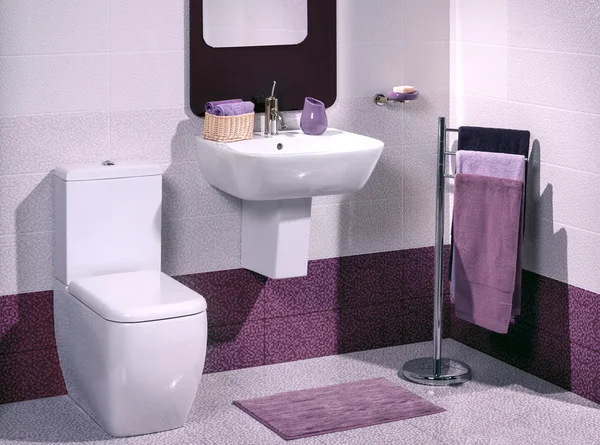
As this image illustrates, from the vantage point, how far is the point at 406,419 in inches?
141

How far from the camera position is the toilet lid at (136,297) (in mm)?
3193

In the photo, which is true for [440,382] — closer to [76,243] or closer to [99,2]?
[76,243]

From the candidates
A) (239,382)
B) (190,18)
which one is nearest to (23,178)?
(190,18)

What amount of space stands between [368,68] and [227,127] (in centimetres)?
72

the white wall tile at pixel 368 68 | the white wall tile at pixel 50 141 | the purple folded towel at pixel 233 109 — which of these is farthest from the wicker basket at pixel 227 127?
the white wall tile at pixel 368 68

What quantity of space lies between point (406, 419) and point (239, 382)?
685 millimetres

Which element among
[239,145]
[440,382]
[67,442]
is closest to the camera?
[67,442]

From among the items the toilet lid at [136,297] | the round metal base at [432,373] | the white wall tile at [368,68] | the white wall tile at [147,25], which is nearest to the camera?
the toilet lid at [136,297]

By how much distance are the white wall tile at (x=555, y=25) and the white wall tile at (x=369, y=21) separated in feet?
1.49

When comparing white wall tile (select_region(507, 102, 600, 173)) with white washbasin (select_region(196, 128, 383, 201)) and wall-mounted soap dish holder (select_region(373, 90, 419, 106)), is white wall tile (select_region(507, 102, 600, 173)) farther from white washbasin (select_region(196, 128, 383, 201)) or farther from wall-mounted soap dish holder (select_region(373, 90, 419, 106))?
white washbasin (select_region(196, 128, 383, 201))

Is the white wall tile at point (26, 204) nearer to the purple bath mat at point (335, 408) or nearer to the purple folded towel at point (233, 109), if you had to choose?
the purple folded towel at point (233, 109)

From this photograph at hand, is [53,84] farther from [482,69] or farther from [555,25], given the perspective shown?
[555,25]

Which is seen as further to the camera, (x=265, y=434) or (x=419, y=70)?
(x=419, y=70)

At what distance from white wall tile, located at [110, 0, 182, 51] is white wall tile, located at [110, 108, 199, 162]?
23cm
